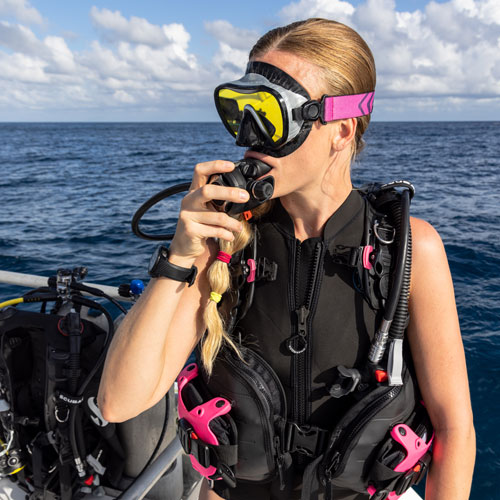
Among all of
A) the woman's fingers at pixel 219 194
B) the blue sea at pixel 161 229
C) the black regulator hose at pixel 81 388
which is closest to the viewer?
the woman's fingers at pixel 219 194

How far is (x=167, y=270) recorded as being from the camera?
59.4 inches

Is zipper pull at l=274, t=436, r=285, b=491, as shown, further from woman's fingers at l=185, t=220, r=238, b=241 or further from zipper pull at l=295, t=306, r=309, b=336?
woman's fingers at l=185, t=220, r=238, b=241

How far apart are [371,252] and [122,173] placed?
2768 centimetres

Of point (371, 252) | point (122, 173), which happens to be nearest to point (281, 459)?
point (371, 252)

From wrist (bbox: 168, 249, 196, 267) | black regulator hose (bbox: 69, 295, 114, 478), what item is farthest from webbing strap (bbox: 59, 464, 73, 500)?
Result: wrist (bbox: 168, 249, 196, 267)

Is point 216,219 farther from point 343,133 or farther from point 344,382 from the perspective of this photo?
point 344,382

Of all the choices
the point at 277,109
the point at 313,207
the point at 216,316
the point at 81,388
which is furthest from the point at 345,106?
the point at 81,388

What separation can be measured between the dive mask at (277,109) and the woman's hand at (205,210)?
0.63 feet

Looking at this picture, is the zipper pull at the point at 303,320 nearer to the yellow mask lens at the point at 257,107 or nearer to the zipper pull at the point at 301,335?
the zipper pull at the point at 301,335

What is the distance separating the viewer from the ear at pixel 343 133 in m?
1.60

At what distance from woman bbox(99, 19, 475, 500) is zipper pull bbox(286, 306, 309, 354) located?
15mm

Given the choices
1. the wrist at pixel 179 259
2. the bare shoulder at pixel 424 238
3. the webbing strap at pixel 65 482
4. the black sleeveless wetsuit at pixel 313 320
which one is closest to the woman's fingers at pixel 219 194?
the wrist at pixel 179 259

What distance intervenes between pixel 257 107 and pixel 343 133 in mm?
331

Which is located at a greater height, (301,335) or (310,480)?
(301,335)
